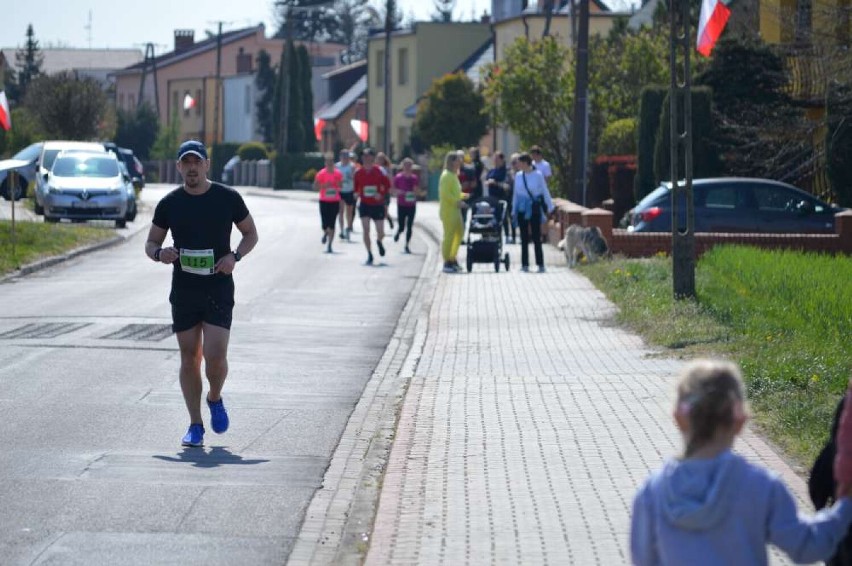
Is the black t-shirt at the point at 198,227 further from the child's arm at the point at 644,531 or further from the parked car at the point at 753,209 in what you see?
the parked car at the point at 753,209

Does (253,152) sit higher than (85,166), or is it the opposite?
(253,152)

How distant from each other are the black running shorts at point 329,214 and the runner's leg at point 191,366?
1950cm

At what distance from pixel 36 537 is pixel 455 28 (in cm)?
6745

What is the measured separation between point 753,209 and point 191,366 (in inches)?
654

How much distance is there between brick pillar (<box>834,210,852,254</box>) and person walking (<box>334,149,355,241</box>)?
32.5 feet

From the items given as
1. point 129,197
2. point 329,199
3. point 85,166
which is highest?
point 85,166

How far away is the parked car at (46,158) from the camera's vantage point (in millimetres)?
35281

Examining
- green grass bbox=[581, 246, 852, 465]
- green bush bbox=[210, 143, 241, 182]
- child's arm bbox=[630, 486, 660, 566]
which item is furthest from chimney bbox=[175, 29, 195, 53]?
child's arm bbox=[630, 486, 660, 566]

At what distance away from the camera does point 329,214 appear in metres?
29.3

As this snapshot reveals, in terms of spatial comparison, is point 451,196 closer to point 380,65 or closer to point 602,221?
point 602,221

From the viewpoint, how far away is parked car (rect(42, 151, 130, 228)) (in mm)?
34250

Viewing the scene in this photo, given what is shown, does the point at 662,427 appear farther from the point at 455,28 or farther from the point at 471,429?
the point at 455,28

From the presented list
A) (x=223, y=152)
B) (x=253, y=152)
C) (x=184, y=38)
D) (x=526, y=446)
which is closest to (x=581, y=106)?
(x=526, y=446)

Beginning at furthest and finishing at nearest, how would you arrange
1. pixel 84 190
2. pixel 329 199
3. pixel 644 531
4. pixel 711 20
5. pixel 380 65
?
pixel 380 65, pixel 84 190, pixel 329 199, pixel 711 20, pixel 644 531
